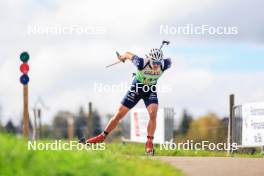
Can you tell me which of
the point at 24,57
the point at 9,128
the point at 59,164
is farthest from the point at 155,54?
the point at 9,128

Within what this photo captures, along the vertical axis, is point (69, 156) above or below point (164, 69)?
below

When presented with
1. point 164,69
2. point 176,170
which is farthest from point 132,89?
point 176,170

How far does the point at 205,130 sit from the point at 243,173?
2065cm

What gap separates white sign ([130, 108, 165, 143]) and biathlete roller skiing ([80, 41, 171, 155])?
517 inches

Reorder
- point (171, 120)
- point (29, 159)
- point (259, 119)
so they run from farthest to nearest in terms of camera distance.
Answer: point (171, 120)
point (259, 119)
point (29, 159)

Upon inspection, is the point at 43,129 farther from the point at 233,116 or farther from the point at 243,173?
the point at 243,173

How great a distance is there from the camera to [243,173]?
12.8 metres

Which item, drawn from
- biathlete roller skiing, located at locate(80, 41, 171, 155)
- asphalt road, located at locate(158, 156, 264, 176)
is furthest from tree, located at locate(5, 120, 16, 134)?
asphalt road, located at locate(158, 156, 264, 176)

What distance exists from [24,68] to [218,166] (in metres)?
4.45

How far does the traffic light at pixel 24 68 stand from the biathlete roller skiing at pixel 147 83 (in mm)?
2110

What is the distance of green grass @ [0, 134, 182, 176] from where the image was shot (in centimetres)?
996

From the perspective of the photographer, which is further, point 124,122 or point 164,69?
point 124,122

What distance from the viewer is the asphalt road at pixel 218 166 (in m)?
12.8

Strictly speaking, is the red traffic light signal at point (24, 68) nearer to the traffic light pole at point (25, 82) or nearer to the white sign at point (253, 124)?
the traffic light pole at point (25, 82)
